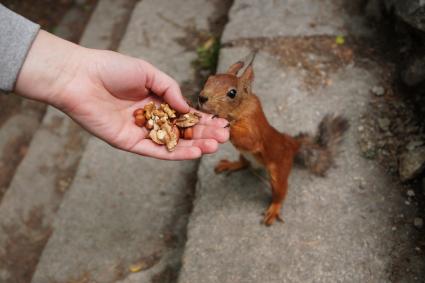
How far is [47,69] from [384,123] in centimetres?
182

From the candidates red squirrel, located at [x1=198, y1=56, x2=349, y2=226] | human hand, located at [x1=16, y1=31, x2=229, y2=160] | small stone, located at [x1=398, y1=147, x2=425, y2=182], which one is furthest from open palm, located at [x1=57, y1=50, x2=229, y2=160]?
small stone, located at [x1=398, y1=147, x2=425, y2=182]

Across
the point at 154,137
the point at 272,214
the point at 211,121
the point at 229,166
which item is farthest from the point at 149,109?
the point at 272,214

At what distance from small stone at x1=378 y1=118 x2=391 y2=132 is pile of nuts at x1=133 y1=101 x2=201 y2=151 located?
1.11m

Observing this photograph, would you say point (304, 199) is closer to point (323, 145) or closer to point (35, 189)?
point (323, 145)

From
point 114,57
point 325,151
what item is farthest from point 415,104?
point 114,57

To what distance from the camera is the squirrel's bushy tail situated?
2543 mm

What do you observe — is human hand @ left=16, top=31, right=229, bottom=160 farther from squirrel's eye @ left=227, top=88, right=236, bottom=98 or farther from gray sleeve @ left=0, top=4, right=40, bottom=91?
squirrel's eye @ left=227, top=88, right=236, bottom=98

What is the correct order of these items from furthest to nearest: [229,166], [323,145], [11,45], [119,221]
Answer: [119,221]
[229,166]
[323,145]
[11,45]

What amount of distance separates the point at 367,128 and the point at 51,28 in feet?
9.49

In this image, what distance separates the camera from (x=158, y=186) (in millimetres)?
2906

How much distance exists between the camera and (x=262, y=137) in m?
2.27

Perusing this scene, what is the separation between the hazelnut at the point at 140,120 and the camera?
2.22m

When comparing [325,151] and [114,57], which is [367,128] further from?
[114,57]

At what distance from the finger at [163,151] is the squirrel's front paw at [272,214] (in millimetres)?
563
